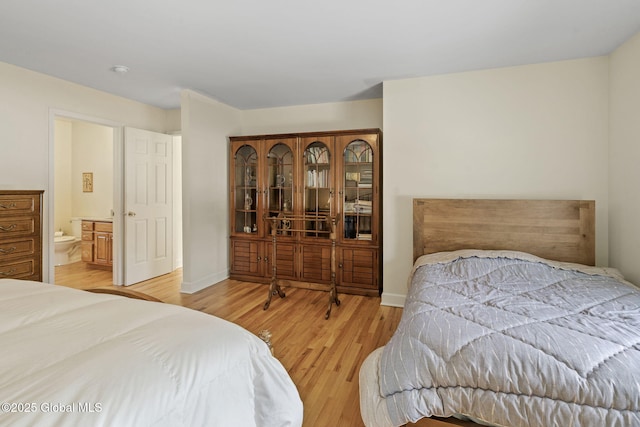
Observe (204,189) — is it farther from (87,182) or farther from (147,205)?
(87,182)

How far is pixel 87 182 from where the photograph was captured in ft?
18.5

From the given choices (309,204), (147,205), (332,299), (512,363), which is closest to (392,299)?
(332,299)

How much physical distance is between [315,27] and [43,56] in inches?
101

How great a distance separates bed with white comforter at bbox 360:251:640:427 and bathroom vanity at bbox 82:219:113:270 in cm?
479

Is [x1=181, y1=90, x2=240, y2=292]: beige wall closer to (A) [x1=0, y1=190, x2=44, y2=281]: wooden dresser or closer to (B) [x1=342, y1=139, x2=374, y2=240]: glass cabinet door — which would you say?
(A) [x1=0, y1=190, x2=44, y2=281]: wooden dresser

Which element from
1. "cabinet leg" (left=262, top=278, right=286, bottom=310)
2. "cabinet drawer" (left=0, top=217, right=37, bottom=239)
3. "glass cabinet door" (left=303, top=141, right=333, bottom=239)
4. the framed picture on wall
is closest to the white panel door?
"cabinet drawer" (left=0, top=217, right=37, bottom=239)

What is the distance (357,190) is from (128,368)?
11.0ft

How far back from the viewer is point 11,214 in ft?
9.27

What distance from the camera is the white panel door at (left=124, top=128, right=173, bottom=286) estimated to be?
14.0ft

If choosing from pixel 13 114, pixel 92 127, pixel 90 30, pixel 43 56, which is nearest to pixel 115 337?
pixel 90 30

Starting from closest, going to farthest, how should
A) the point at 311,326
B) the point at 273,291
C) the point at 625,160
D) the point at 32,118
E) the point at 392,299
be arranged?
the point at 625,160 < the point at 311,326 < the point at 32,118 < the point at 392,299 < the point at 273,291

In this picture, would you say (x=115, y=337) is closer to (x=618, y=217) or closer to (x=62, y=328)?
(x=62, y=328)

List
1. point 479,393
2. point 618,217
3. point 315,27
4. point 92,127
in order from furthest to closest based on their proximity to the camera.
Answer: point 92,127 < point 618,217 < point 315,27 < point 479,393

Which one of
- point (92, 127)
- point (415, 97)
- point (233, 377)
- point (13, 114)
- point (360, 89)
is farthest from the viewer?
point (92, 127)
